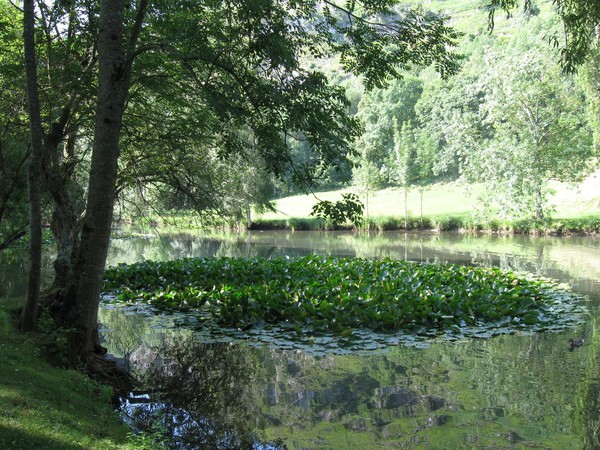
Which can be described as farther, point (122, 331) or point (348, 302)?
point (122, 331)

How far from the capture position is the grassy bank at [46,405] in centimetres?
404

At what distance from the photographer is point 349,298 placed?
34.0ft

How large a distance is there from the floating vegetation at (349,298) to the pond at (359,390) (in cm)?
59

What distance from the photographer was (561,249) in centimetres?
2697

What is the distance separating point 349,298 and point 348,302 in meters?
0.11

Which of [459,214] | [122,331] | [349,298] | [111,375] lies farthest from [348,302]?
[459,214]

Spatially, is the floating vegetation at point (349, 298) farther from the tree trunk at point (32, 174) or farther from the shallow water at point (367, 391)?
the tree trunk at point (32, 174)

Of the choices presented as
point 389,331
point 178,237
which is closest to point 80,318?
point 389,331

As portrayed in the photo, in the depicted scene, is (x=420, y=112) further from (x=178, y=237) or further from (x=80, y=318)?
(x=80, y=318)

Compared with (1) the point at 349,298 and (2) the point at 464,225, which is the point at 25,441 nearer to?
(1) the point at 349,298

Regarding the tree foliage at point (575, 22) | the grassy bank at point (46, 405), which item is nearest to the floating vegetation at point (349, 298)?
the grassy bank at point (46, 405)

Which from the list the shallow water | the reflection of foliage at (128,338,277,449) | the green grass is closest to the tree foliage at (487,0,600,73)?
the shallow water

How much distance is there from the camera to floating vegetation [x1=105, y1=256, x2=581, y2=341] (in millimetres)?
9945

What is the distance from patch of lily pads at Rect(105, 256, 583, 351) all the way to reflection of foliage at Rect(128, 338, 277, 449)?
811 mm
